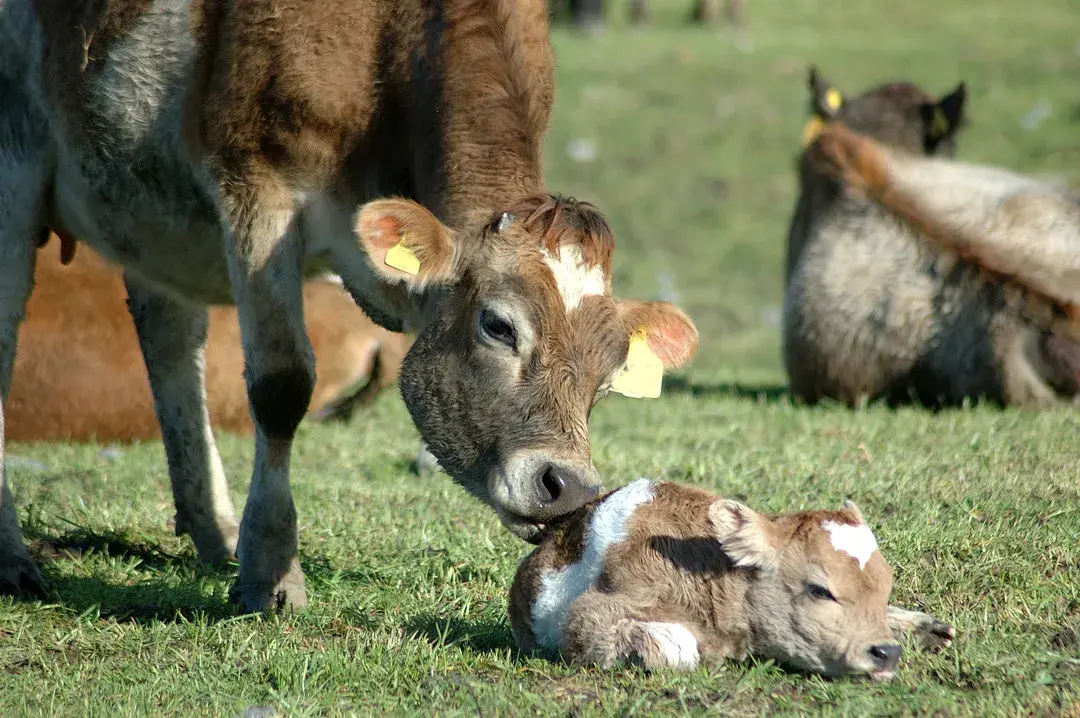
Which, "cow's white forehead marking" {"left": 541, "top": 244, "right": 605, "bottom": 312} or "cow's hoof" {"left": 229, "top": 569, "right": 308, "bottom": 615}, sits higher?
"cow's white forehead marking" {"left": 541, "top": 244, "right": 605, "bottom": 312}

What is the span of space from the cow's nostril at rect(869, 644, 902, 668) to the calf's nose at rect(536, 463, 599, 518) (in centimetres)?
95

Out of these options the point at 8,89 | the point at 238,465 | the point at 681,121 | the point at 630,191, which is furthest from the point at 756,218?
the point at 8,89

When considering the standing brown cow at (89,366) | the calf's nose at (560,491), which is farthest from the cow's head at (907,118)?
the calf's nose at (560,491)

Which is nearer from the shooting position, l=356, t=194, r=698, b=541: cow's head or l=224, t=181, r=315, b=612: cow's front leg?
l=356, t=194, r=698, b=541: cow's head

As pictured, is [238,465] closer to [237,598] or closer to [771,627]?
[237,598]

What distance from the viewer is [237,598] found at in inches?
192

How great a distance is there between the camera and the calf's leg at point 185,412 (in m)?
5.85

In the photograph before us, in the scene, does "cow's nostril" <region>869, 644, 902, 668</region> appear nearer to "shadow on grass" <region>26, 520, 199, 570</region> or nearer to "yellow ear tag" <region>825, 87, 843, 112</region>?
"shadow on grass" <region>26, 520, 199, 570</region>

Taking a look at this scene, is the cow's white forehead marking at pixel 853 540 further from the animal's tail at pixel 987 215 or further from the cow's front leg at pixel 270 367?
the animal's tail at pixel 987 215

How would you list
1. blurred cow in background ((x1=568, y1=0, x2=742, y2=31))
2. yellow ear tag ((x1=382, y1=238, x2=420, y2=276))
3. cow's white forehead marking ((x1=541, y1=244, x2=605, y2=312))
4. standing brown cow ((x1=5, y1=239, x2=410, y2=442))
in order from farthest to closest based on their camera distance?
blurred cow in background ((x1=568, y1=0, x2=742, y2=31))
standing brown cow ((x1=5, y1=239, x2=410, y2=442))
yellow ear tag ((x1=382, y1=238, x2=420, y2=276))
cow's white forehead marking ((x1=541, y1=244, x2=605, y2=312))

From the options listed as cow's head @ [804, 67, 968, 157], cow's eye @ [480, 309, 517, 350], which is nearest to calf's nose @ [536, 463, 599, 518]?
cow's eye @ [480, 309, 517, 350]

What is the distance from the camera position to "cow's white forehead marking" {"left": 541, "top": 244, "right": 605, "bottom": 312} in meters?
4.30

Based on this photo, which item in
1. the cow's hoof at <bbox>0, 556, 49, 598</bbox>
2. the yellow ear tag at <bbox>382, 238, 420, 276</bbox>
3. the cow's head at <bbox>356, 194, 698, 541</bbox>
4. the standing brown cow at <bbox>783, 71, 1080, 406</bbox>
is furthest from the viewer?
the standing brown cow at <bbox>783, 71, 1080, 406</bbox>

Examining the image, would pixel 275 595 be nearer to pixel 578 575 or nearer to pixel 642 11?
pixel 578 575
